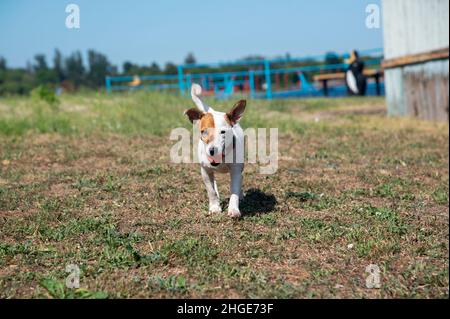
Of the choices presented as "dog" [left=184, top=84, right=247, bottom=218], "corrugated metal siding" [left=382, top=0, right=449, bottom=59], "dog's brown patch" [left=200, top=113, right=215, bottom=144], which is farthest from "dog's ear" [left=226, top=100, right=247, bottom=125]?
"corrugated metal siding" [left=382, top=0, right=449, bottom=59]

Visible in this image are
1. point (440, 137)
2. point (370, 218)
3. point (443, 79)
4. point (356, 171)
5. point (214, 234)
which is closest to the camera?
point (214, 234)

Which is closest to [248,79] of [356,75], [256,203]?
[356,75]

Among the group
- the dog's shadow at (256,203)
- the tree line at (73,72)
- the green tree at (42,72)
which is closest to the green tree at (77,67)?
the tree line at (73,72)

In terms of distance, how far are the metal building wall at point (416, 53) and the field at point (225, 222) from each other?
7.83 ft

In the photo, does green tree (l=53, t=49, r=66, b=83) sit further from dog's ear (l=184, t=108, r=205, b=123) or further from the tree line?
dog's ear (l=184, t=108, r=205, b=123)

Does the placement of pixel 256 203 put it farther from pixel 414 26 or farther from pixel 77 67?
pixel 77 67

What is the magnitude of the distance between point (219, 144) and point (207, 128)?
18cm

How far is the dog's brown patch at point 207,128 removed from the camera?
4582 mm

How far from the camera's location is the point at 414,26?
1279 centimetres

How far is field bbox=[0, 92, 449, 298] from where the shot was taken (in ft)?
11.5

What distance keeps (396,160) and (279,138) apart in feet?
9.67
